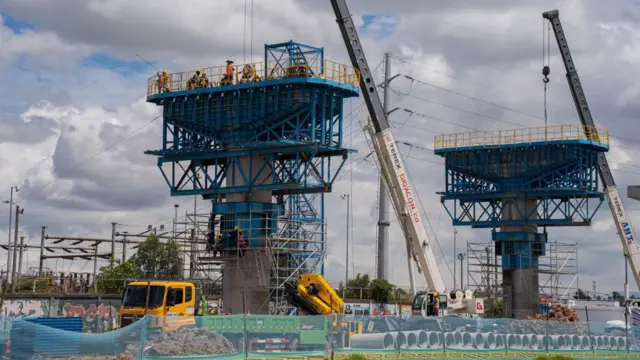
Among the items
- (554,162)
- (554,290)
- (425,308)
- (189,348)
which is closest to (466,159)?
(554,162)

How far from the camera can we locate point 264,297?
2224 inches

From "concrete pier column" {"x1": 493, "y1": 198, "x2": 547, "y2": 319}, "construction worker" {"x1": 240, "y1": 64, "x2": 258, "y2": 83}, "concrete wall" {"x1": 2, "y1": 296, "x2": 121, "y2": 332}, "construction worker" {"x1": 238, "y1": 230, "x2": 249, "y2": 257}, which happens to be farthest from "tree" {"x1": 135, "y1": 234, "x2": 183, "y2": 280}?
"concrete pier column" {"x1": 493, "y1": 198, "x2": 547, "y2": 319}

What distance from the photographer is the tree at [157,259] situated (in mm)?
79750

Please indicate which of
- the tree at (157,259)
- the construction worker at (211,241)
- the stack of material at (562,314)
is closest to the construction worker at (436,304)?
the stack of material at (562,314)

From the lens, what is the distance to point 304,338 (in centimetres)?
3100

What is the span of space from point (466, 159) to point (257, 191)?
27.9 metres

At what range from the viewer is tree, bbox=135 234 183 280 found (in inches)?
3140

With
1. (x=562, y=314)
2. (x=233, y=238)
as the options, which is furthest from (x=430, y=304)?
(x=562, y=314)

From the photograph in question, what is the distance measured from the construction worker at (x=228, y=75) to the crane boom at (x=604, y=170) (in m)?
35.9

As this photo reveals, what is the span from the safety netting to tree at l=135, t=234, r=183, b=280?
39.4m

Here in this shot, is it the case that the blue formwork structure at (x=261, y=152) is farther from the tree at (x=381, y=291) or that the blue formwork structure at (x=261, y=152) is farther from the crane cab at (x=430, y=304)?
the tree at (x=381, y=291)

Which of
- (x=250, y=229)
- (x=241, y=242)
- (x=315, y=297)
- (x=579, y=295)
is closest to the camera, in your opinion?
(x=315, y=297)

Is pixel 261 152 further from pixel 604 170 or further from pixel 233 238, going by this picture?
pixel 604 170

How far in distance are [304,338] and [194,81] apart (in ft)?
102
